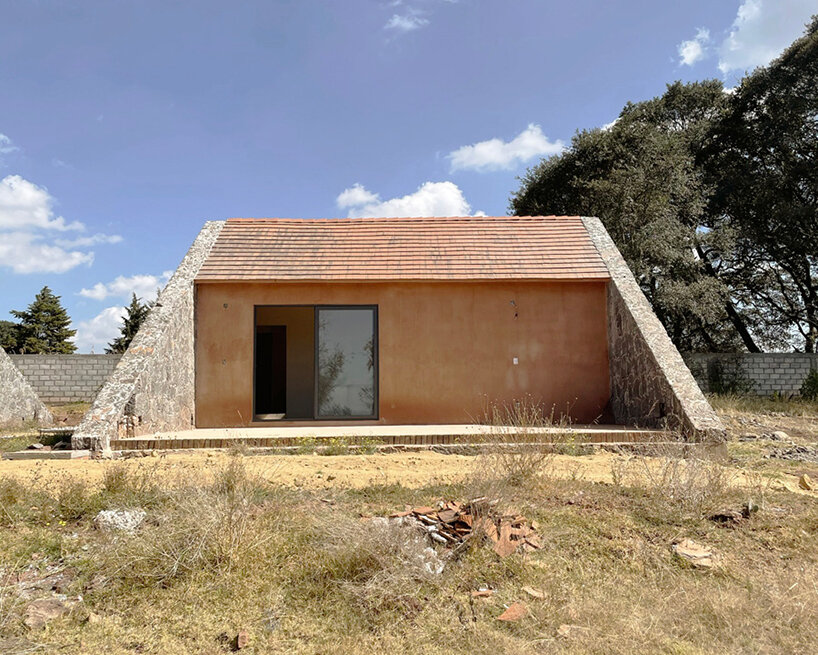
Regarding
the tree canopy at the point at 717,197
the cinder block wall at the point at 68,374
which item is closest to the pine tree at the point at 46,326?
the cinder block wall at the point at 68,374

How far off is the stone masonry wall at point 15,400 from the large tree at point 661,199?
52.6 ft

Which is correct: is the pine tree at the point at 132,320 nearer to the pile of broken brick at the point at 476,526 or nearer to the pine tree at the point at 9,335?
the pine tree at the point at 9,335

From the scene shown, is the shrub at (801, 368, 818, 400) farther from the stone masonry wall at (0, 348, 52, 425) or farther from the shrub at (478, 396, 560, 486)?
the stone masonry wall at (0, 348, 52, 425)

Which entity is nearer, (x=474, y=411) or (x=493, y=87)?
(x=474, y=411)

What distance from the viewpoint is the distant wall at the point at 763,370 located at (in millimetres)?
15516

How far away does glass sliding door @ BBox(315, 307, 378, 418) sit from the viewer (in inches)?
436

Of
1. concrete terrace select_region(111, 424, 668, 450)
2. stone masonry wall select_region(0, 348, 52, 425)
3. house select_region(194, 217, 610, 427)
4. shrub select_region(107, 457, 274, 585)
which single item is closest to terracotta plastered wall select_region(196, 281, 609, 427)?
house select_region(194, 217, 610, 427)

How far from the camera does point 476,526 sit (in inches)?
169

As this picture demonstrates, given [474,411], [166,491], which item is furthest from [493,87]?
[166,491]

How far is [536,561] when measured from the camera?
4125mm

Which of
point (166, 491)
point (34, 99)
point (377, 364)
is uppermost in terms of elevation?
point (34, 99)

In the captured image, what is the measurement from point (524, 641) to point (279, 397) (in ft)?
45.1

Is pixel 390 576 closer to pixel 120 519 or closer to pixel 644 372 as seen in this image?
pixel 120 519

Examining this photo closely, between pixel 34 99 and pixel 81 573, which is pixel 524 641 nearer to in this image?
pixel 81 573
